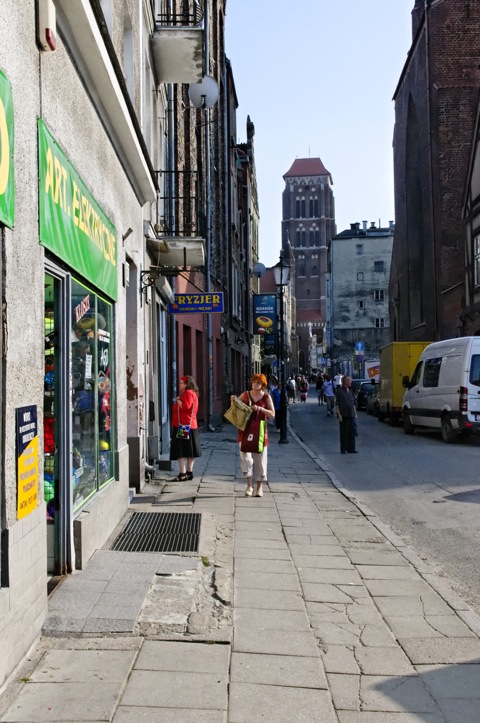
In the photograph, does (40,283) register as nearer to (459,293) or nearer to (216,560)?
(216,560)

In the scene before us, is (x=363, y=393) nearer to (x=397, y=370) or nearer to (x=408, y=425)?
(x=397, y=370)

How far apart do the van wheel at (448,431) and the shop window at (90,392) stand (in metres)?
12.2

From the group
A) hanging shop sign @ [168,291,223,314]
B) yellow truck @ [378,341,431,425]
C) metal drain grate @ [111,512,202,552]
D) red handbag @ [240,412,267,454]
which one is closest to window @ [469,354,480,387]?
hanging shop sign @ [168,291,223,314]

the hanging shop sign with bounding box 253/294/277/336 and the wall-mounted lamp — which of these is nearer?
the wall-mounted lamp

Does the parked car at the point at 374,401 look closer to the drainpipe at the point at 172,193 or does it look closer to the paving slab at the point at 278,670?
the drainpipe at the point at 172,193

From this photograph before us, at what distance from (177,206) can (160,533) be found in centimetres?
1085

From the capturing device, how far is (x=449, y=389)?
19.1 meters

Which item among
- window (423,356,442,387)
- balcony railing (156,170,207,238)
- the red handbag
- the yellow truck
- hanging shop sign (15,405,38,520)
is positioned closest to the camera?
hanging shop sign (15,405,38,520)

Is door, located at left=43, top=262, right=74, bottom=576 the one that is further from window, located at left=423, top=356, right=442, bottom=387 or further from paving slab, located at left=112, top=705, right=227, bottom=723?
window, located at left=423, top=356, right=442, bottom=387

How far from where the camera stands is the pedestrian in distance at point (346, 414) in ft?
54.3

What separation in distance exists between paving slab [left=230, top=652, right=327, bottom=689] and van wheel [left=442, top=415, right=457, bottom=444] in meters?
15.1

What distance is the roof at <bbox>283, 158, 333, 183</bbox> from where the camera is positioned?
427 ft

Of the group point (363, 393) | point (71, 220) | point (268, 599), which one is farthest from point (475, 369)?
point (363, 393)

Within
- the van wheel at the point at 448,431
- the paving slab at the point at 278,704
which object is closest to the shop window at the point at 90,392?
the paving slab at the point at 278,704
